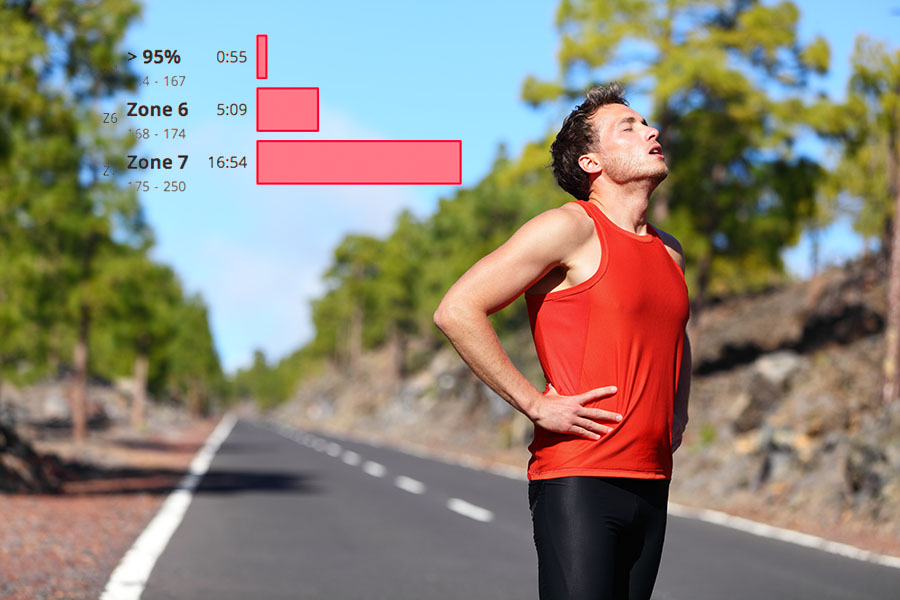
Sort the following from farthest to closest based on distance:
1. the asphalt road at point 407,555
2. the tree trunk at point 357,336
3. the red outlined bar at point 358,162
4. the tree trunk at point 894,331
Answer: the tree trunk at point 357,336
the tree trunk at point 894,331
the asphalt road at point 407,555
the red outlined bar at point 358,162

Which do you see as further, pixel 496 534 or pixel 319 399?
pixel 319 399

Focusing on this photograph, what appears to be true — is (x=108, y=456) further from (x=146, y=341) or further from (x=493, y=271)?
(x=146, y=341)

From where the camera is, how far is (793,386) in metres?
19.5

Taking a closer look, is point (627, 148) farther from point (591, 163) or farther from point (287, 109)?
point (287, 109)

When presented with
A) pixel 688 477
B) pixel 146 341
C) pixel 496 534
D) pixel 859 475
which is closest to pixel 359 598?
pixel 496 534

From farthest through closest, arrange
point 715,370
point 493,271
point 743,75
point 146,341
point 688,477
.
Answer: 1. point 146,341
2. point 715,370
3. point 743,75
4. point 688,477
5. point 493,271

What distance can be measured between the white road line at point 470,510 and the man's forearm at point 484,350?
963 cm

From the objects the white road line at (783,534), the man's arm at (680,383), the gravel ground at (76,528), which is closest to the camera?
the man's arm at (680,383)

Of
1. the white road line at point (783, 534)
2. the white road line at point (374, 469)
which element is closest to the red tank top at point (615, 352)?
the white road line at point (783, 534)

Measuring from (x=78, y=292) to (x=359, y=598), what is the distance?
77.4ft

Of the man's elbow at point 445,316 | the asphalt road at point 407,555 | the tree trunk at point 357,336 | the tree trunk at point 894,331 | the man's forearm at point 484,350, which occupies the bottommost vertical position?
the tree trunk at point 357,336

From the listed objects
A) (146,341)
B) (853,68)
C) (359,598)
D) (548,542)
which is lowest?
(146,341)

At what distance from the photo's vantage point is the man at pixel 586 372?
275cm

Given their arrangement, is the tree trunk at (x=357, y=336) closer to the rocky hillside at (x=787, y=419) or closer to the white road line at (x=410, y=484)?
the rocky hillside at (x=787, y=419)
